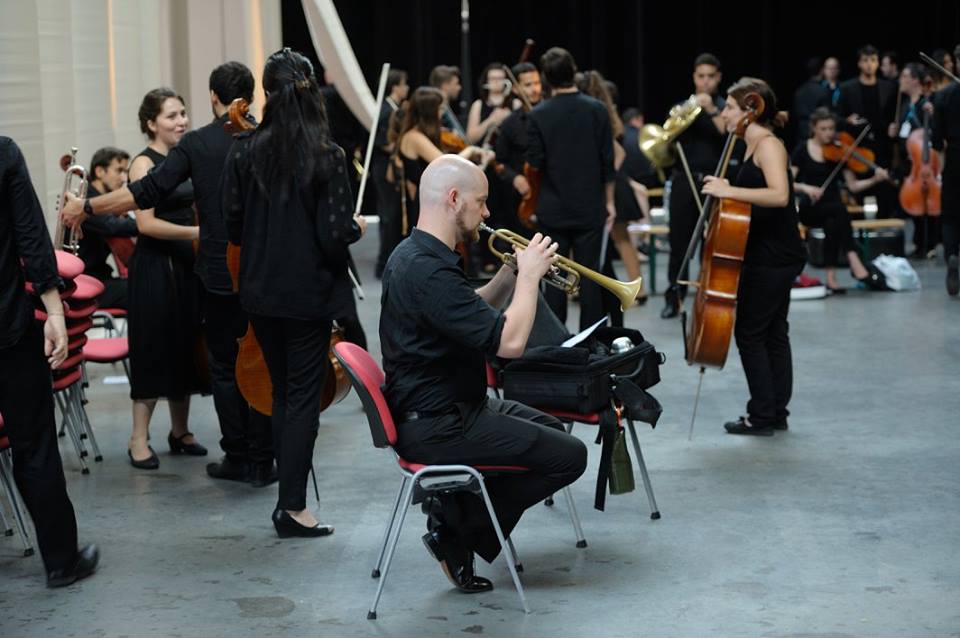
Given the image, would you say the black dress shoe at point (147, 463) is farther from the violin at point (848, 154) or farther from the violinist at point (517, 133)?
the violin at point (848, 154)

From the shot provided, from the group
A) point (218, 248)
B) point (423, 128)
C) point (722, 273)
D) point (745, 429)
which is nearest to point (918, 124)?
point (423, 128)

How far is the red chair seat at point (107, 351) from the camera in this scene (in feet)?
19.1

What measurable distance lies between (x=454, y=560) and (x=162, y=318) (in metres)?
2.02

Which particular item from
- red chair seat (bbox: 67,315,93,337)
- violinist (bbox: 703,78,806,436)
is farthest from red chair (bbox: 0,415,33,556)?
violinist (bbox: 703,78,806,436)

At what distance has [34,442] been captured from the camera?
411cm

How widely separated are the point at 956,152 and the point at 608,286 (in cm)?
618

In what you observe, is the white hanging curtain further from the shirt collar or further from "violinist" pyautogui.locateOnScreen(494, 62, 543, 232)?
the shirt collar

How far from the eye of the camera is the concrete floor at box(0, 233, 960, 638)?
12.8 ft

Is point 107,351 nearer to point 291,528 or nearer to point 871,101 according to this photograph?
point 291,528

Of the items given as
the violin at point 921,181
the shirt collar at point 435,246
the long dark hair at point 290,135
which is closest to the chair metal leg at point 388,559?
the shirt collar at point 435,246

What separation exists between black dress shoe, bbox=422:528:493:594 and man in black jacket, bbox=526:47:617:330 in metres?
3.47

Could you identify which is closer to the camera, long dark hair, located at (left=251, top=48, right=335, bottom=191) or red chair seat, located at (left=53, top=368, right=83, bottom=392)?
long dark hair, located at (left=251, top=48, right=335, bottom=191)

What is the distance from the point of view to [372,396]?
3.87 m

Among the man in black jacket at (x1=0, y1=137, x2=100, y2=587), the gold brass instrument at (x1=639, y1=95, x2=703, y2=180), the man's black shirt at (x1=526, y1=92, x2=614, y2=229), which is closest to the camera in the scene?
the man in black jacket at (x1=0, y1=137, x2=100, y2=587)
